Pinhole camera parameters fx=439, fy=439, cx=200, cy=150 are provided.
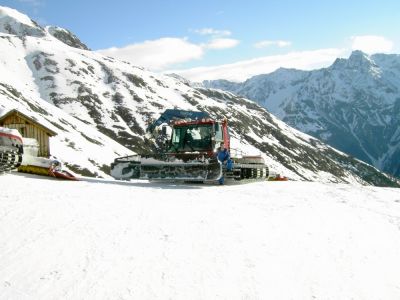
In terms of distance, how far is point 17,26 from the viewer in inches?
7387

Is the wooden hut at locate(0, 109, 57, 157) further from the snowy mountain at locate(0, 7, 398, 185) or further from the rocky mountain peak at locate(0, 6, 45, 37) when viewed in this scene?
the rocky mountain peak at locate(0, 6, 45, 37)

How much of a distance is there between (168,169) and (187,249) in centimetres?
991

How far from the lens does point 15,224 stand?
8.27 meters

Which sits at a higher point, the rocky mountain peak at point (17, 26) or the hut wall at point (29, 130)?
the rocky mountain peak at point (17, 26)

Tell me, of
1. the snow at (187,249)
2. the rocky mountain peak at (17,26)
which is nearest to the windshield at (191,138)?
the snow at (187,249)

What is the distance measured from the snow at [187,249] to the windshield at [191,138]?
7.79m

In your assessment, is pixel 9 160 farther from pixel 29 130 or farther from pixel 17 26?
pixel 17 26

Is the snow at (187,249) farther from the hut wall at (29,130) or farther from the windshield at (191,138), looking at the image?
the hut wall at (29,130)

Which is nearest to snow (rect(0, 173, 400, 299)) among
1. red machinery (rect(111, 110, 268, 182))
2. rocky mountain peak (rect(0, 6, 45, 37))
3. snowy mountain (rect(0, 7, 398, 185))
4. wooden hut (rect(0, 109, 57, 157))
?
red machinery (rect(111, 110, 268, 182))

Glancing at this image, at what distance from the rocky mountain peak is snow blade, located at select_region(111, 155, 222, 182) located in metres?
184

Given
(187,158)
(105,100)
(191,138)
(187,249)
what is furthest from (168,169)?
(105,100)

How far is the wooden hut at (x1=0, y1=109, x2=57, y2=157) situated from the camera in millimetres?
38031

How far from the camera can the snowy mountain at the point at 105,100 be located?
92531 millimetres

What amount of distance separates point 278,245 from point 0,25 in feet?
678
